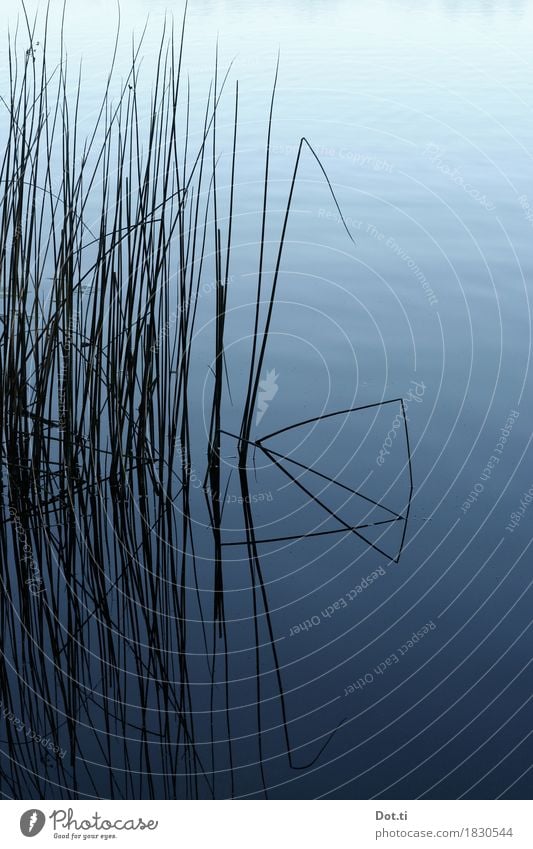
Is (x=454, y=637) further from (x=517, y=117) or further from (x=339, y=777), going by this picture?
(x=517, y=117)

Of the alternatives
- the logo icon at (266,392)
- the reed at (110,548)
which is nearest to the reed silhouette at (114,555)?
the reed at (110,548)

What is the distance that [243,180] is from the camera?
205 inches

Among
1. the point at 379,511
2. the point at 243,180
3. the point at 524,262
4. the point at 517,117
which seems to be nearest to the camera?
the point at 379,511

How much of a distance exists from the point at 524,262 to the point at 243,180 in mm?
1669

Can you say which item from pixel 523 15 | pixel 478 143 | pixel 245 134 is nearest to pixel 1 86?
pixel 245 134
